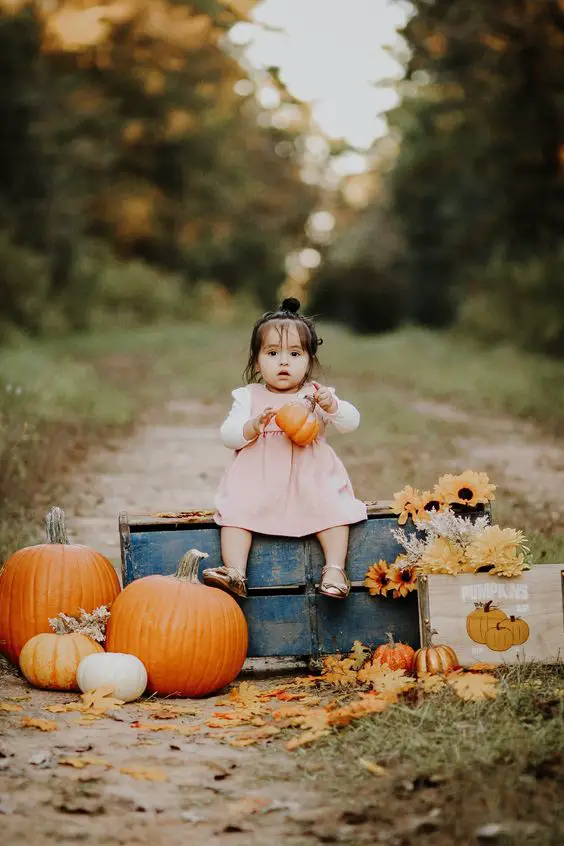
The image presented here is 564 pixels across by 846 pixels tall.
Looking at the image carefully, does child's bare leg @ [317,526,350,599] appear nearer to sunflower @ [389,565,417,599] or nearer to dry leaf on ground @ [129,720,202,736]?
sunflower @ [389,565,417,599]

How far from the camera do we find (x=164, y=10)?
21594 millimetres

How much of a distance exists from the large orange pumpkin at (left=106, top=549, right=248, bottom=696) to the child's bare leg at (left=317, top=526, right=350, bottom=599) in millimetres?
400

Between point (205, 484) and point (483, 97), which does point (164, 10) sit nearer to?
point (483, 97)

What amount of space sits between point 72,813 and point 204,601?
140 cm

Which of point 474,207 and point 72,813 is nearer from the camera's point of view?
point 72,813

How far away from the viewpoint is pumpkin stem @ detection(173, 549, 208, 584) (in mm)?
4188

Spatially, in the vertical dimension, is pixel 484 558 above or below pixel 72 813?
above

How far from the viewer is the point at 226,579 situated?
4.23 m

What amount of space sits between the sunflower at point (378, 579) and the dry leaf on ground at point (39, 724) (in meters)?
1.43

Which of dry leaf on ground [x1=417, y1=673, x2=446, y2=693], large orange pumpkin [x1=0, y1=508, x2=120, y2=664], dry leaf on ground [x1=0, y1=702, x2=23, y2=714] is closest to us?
dry leaf on ground [x1=417, y1=673, x2=446, y2=693]

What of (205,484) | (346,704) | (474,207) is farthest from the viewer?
(474,207)

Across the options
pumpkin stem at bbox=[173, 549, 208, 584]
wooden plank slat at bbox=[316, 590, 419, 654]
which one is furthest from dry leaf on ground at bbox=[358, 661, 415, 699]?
pumpkin stem at bbox=[173, 549, 208, 584]

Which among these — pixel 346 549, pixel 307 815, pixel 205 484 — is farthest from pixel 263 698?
pixel 205 484

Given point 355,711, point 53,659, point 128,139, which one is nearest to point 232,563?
point 53,659
